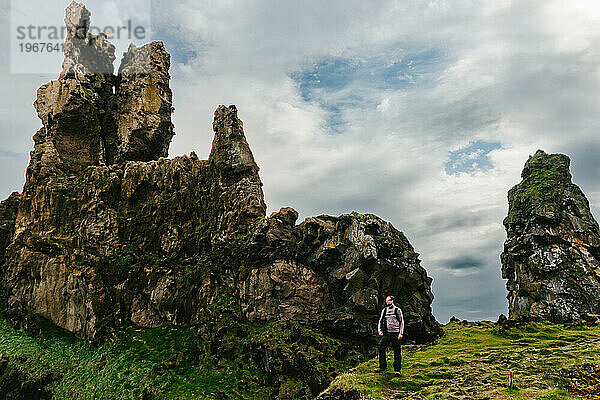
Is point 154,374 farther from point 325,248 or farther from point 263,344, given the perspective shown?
point 325,248

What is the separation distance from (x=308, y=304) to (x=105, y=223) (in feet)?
97.4

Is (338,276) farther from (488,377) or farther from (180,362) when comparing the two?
(488,377)

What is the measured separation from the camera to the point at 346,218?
3978cm

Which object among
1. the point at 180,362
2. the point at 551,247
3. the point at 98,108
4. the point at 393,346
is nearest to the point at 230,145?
the point at 180,362

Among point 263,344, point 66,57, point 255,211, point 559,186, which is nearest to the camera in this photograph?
point 263,344

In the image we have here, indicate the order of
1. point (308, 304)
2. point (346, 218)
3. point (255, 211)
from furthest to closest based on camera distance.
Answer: point (255, 211) → point (346, 218) → point (308, 304)

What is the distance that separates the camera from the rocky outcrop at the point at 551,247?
4503cm

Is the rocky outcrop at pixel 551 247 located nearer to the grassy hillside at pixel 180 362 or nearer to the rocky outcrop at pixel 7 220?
the grassy hillside at pixel 180 362

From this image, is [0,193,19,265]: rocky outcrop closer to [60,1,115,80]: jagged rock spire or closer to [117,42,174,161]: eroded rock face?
[117,42,174,161]: eroded rock face

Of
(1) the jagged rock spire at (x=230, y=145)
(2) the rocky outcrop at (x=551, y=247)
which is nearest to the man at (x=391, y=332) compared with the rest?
(1) the jagged rock spire at (x=230, y=145)

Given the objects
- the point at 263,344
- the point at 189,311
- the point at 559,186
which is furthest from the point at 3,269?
the point at 559,186

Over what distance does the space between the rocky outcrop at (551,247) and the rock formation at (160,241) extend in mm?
19986

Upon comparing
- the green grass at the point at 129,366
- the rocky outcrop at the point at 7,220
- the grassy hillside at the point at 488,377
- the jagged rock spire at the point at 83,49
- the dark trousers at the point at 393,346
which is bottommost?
the green grass at the point at 129,366

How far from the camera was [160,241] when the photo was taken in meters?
46.8
